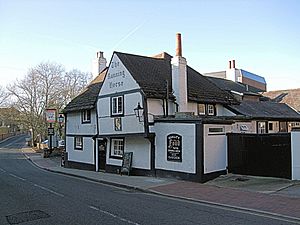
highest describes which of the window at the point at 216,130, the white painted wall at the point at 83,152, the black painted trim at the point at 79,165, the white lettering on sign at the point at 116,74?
the white lettering on sign at the point at 116,74

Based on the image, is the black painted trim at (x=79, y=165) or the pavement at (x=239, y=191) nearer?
the pavement at (x=239, y=191)

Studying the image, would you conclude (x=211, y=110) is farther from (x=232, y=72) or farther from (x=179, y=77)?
(x=232, y=72)

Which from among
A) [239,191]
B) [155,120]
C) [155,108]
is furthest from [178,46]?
[239,191]

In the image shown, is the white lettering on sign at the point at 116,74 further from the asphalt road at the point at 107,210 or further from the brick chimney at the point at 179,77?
the asphalt road at the point at 107,210

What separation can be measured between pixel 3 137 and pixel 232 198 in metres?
90.0

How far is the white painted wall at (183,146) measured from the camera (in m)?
16.6

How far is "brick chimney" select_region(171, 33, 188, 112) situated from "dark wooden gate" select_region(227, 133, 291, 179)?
3726 millimetres

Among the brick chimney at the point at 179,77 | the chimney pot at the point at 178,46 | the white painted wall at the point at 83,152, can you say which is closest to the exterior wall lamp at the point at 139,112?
the brick chimney at the point at 179,77

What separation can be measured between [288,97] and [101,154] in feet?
83.5

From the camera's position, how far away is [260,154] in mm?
16125

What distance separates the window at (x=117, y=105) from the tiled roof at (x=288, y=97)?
24.0 metres

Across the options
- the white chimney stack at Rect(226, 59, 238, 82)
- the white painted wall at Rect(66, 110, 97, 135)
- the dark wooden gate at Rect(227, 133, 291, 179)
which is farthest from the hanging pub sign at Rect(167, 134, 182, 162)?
the white chimney stack at Rect(226, 59, 238, 82)

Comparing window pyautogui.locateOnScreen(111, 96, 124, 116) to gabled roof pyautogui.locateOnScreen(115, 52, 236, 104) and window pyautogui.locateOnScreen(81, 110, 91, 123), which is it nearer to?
gabled roof pyautogui.locateOnScreen(115, 52, 236, 104)

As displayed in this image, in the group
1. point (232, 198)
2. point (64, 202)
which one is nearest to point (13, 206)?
point (64, 202)
